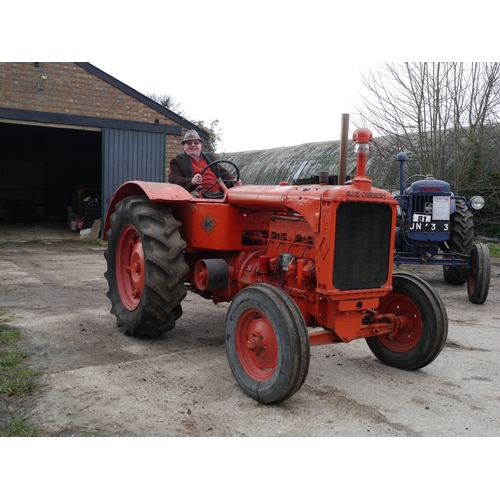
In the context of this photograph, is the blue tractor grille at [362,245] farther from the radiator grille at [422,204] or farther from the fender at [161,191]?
the radiator grille at [422,204]

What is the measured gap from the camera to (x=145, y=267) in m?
4.13

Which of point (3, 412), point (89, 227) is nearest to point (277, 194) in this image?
point (3, 412)

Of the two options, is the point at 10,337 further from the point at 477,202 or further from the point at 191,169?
the point at 477,202

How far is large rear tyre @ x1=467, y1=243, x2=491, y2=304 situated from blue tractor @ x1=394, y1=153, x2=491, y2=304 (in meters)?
0.02

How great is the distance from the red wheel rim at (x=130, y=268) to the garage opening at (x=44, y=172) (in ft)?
45.5

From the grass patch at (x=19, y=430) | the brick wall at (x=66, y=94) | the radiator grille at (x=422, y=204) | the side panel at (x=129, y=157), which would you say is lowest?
the grass patch at (x=19, y=430)

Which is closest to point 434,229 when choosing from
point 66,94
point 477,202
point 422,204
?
point 422,204

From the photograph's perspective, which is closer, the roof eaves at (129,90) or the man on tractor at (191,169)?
the man on tractor at (191,169)

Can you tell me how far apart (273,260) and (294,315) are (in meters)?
0.79

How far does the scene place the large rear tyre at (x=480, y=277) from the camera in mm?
6574

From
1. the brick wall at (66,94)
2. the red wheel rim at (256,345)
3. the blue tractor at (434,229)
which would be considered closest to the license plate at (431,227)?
the blue tractor at (434,229)

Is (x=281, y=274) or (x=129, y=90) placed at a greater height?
(x=129, y=90)

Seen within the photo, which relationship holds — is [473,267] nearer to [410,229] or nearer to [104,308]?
[410,229]

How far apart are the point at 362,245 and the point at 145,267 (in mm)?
1712
